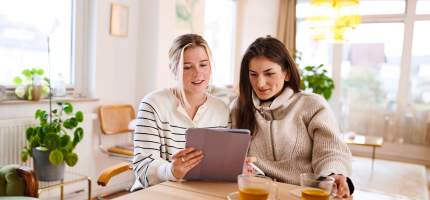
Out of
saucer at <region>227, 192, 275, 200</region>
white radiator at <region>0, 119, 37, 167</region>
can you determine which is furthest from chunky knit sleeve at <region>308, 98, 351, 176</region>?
white radiator at <region>0, 119, 37, 167</region>

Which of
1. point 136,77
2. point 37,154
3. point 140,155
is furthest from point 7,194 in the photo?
point 136,77

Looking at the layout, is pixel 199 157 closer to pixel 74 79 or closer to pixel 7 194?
pixel 7 194

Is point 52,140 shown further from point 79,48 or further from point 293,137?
point 293,137

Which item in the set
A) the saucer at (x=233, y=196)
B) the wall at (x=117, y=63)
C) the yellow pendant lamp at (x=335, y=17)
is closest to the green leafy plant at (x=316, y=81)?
the yellow pendant lamp at (x=335, y=17)

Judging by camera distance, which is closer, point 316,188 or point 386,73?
point 316,188

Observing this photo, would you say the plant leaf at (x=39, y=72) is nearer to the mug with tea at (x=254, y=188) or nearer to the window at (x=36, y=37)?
the window at (x=36, y=37)

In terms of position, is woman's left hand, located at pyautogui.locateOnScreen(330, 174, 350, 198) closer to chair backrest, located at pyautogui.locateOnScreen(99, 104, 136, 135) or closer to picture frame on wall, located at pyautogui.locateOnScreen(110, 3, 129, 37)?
chair backrest, located at pyautogui.locateOnScreen(99, 104, 136, 135)

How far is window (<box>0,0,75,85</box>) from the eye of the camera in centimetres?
263

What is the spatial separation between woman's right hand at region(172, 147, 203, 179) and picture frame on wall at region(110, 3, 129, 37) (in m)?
2.31

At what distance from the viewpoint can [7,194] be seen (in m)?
1.93

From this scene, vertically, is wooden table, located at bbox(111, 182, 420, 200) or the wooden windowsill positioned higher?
the wooden windowsill

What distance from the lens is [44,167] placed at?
242 cm

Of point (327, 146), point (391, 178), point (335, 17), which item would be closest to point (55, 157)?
point (327, 146)

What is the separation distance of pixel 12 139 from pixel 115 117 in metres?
0.95
